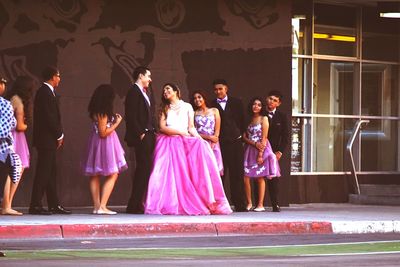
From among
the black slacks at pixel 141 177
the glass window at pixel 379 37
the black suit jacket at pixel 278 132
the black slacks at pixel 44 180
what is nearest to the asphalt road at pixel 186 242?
the black slacks at pixel 141 177

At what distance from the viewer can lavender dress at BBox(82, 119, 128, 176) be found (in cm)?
1831

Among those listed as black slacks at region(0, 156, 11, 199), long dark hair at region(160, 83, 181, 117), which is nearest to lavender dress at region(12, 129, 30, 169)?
black slacks at region(0, 156, 11, 199)

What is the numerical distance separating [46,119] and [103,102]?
3.10 feet

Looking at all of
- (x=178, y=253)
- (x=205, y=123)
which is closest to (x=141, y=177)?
(x=205, y=123)

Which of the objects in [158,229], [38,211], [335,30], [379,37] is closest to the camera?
[158,229]

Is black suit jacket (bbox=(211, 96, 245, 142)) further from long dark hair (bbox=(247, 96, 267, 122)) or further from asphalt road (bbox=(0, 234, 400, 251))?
asphalt road (bbox=(0, 234, 400, 251))

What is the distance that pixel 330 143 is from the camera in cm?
2450

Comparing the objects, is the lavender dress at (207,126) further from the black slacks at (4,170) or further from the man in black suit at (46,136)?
the black slacks at (4,170)

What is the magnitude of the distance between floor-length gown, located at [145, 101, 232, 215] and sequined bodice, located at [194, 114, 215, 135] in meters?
0.56

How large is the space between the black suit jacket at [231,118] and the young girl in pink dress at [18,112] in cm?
337

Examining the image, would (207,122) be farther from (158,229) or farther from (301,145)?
(301,145)

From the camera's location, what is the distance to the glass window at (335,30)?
2394 cm

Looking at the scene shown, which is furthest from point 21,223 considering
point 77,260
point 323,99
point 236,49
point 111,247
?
point 323,99

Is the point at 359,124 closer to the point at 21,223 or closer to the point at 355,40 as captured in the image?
the point at 355,40
